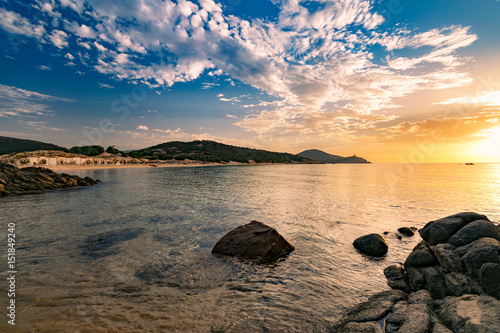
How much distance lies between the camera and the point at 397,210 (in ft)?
73.6

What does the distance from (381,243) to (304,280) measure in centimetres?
604

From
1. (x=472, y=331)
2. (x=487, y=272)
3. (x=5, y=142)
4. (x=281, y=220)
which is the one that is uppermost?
(x=5, y=142)

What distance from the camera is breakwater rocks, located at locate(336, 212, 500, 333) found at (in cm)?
530

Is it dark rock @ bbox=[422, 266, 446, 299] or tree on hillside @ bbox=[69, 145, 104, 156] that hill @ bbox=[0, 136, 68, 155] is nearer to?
tree on hillside @ bbox=[69, 145, 104, 156]

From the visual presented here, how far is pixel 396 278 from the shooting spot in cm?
887

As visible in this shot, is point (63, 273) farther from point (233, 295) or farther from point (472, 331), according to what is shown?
point (472, 331)

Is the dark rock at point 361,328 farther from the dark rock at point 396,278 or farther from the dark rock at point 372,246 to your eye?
the dark rock at point 372,246

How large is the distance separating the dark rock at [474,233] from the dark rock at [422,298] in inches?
113

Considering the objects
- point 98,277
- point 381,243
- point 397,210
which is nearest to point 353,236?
point 381,243

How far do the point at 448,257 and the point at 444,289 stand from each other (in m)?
1.22

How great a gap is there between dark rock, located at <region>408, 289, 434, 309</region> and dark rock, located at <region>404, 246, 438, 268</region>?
5.48 ft

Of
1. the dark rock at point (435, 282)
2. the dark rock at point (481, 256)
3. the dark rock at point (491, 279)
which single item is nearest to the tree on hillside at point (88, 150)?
the dark rock at point (435, 282)

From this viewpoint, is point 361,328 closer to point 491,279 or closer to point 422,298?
point 422,298

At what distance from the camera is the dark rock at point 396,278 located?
8.27 meters
